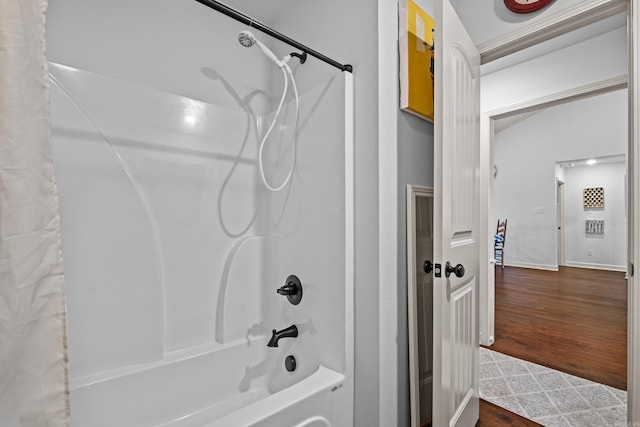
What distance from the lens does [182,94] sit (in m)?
1.65

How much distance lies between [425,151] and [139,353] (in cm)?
182

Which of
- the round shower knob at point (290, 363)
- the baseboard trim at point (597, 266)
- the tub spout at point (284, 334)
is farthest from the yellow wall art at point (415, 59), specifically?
the baseboard trim at point (597, 266)

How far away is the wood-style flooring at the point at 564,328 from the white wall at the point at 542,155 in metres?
1.53

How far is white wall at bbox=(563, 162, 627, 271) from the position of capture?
20.5ft

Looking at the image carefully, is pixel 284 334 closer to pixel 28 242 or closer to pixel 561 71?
pixel 28 242

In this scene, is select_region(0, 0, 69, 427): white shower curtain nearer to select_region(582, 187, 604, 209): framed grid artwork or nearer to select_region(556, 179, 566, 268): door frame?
select_region(556, 179, 566, 268): door frame

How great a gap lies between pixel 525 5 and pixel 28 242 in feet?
7.44

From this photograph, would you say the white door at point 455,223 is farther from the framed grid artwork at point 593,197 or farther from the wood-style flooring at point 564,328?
the framed grid artwork at point 593,197

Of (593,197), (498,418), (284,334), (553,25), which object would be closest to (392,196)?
(284,334)

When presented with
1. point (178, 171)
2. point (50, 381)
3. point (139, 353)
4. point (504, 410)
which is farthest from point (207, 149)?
point (504, 410)

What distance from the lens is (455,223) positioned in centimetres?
138

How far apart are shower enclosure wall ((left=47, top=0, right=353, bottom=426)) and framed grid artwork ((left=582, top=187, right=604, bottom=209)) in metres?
7.92

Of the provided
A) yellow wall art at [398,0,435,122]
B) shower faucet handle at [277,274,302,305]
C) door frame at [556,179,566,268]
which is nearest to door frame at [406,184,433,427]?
yellow wall art at [398,0,435,122]

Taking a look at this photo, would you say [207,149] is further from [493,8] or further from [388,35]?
[493,8]
